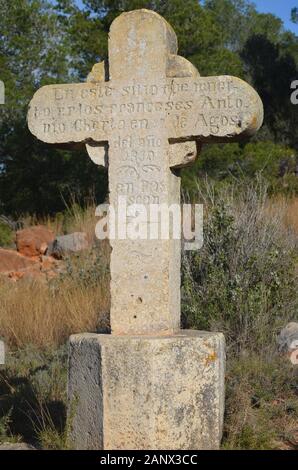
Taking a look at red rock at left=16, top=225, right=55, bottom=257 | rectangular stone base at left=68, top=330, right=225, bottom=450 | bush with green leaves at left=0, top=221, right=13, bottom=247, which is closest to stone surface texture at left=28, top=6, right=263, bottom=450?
rectangular stone base at left=68, top=330, right=225, bottom=450

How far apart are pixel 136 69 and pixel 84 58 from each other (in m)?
12.0

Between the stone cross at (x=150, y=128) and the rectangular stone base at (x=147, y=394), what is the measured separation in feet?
0.78

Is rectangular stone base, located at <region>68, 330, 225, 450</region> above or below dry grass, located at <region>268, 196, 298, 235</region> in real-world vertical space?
below

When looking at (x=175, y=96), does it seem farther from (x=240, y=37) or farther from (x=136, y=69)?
(x=240, y=37)

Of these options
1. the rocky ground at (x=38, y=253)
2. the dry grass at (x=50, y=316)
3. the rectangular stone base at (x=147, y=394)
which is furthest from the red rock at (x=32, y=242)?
the rectangular stone base at (x=147, y=394)

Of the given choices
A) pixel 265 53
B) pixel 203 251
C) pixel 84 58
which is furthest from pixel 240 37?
pixel 203 251

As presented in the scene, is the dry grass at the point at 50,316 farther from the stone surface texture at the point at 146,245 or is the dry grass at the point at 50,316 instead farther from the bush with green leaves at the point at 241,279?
the stone surface texture at the point at 146,245

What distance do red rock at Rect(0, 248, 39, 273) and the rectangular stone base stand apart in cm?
825

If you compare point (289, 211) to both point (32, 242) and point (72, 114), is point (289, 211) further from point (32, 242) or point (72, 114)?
point (72, 114)

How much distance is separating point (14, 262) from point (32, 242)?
2.63 feet

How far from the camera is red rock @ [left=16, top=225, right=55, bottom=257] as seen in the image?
13789 mm

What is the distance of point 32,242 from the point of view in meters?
13.8

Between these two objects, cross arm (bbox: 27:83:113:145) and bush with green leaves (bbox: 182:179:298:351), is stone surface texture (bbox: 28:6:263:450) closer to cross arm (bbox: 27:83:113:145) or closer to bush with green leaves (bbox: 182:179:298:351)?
cross arm (bbox: 27:83:113:145)

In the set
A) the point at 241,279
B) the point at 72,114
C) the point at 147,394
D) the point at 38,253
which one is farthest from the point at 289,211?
the point at 147,394
